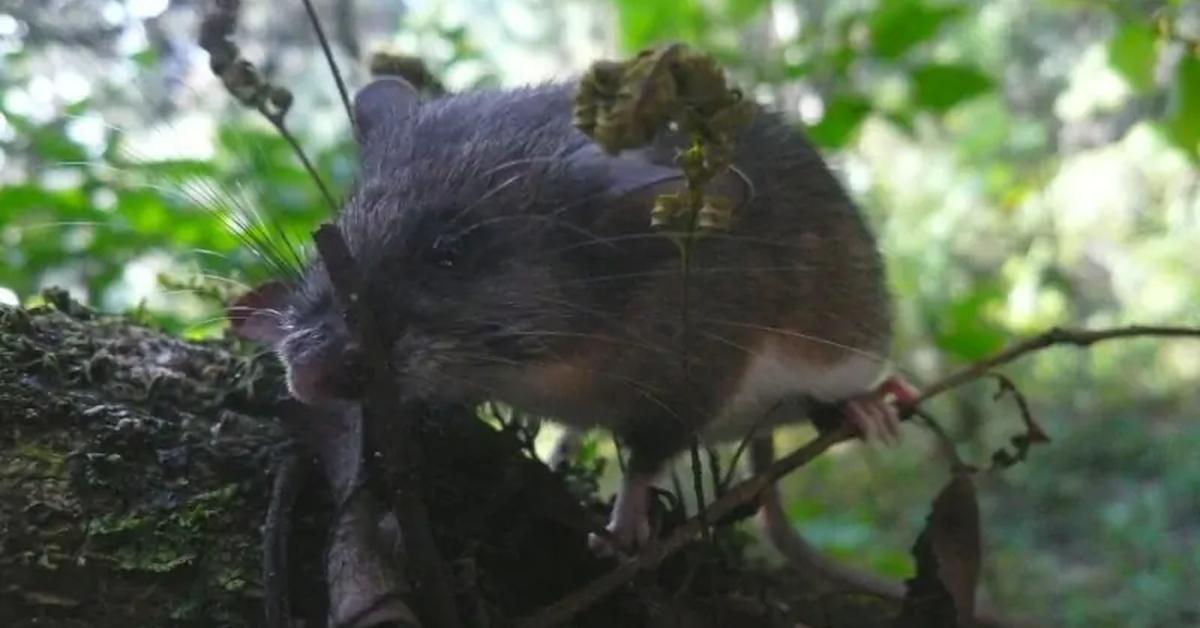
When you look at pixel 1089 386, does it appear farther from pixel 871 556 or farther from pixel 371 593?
pixel 371 593

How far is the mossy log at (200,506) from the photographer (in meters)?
1.24

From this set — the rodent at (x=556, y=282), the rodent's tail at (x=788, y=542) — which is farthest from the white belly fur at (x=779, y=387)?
the rodent's tail at (x=788, y=542)

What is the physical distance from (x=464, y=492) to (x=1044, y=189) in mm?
4210

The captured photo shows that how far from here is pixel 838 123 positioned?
263 cm

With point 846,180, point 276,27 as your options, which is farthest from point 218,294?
point 846,180

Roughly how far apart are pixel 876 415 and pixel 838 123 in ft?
2.85

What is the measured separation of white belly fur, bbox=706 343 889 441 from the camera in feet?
6.14

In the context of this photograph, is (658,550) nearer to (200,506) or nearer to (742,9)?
(200,506)

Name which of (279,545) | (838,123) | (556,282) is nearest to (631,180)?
(556,282)

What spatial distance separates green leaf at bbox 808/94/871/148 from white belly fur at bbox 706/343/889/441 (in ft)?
2.29

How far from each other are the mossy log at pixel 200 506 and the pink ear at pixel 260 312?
38mm

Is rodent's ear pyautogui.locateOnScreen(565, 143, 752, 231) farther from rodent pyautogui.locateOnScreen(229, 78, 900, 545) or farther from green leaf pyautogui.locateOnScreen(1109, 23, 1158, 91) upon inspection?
green leaf pyautogui.locateOnScreen(1109, 23, 1158, 91)

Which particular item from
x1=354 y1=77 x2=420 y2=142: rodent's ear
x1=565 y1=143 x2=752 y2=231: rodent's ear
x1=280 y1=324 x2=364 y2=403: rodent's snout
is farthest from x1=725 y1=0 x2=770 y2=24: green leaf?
x1=280 y1=324 x2=364 y2=403: rodent's snout

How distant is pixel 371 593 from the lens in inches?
46.6
